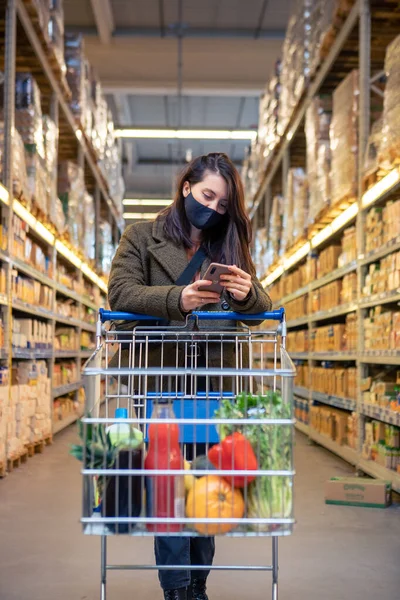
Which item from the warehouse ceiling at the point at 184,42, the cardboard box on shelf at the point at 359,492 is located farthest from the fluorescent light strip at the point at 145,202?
the cardboard box on shelf at the point at 359,492

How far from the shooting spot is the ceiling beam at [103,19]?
1041 centimetres

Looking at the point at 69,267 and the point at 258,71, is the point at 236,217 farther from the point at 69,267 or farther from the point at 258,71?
the point at 258,71

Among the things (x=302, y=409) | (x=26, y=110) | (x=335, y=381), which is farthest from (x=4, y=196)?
(x=302, y=409)

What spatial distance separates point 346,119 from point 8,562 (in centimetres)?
407

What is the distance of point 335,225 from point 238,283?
15.1 ft

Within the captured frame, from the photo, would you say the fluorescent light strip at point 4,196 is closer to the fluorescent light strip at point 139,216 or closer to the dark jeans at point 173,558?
the dark jeans at point 173,558

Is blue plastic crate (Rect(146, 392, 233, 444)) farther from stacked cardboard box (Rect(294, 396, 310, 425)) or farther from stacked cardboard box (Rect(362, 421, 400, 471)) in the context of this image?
stacked cardboard box (Rect(294, 396, 310, 425))

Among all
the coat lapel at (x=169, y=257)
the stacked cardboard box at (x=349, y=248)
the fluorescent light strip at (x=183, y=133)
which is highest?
the fluorescent light strip at (x=183, y=133)

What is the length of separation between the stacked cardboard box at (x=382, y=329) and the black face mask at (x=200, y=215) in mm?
2551

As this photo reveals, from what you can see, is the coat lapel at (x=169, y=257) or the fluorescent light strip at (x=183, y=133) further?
the fluorescent light strip at (x=183, y=133)

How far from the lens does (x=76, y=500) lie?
15.0 feet

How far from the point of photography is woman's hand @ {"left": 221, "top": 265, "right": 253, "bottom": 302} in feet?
6.72

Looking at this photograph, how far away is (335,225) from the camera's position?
6512mm

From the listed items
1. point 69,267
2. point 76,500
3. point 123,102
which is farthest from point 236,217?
point 123,102
